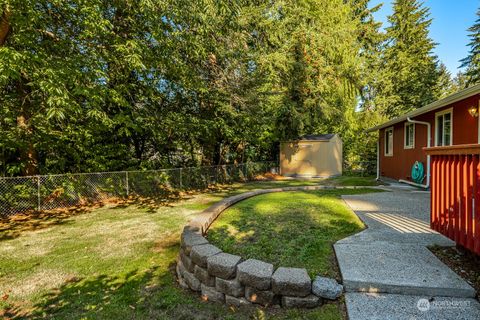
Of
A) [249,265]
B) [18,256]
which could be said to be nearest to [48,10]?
[18,256]

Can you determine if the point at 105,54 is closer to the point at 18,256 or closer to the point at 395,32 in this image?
the point at 18,256

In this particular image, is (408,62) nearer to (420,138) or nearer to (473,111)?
(420,138)

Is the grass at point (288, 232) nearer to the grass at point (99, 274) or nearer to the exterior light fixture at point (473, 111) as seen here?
the grass at point (99, 274)

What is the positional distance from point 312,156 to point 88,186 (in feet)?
39.3

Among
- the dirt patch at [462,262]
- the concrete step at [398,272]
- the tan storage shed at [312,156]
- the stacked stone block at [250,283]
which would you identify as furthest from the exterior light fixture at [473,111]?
the tan storage shed at [312,156]

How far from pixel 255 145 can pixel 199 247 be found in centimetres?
1400

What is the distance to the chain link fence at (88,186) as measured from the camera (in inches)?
229

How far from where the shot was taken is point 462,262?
271 cm

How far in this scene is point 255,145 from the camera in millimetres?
16734

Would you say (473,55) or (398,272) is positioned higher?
(473,55)

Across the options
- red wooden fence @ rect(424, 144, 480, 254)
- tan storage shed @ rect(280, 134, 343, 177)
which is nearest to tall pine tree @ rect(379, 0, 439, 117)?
tan storage shed @ rect(280, 134, 343, 177)

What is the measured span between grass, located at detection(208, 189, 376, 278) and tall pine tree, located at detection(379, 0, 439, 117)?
2134 centimetres

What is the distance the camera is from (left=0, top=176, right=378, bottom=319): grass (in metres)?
2.35

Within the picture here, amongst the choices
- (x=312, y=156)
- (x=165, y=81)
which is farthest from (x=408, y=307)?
(x=312, y=156)
